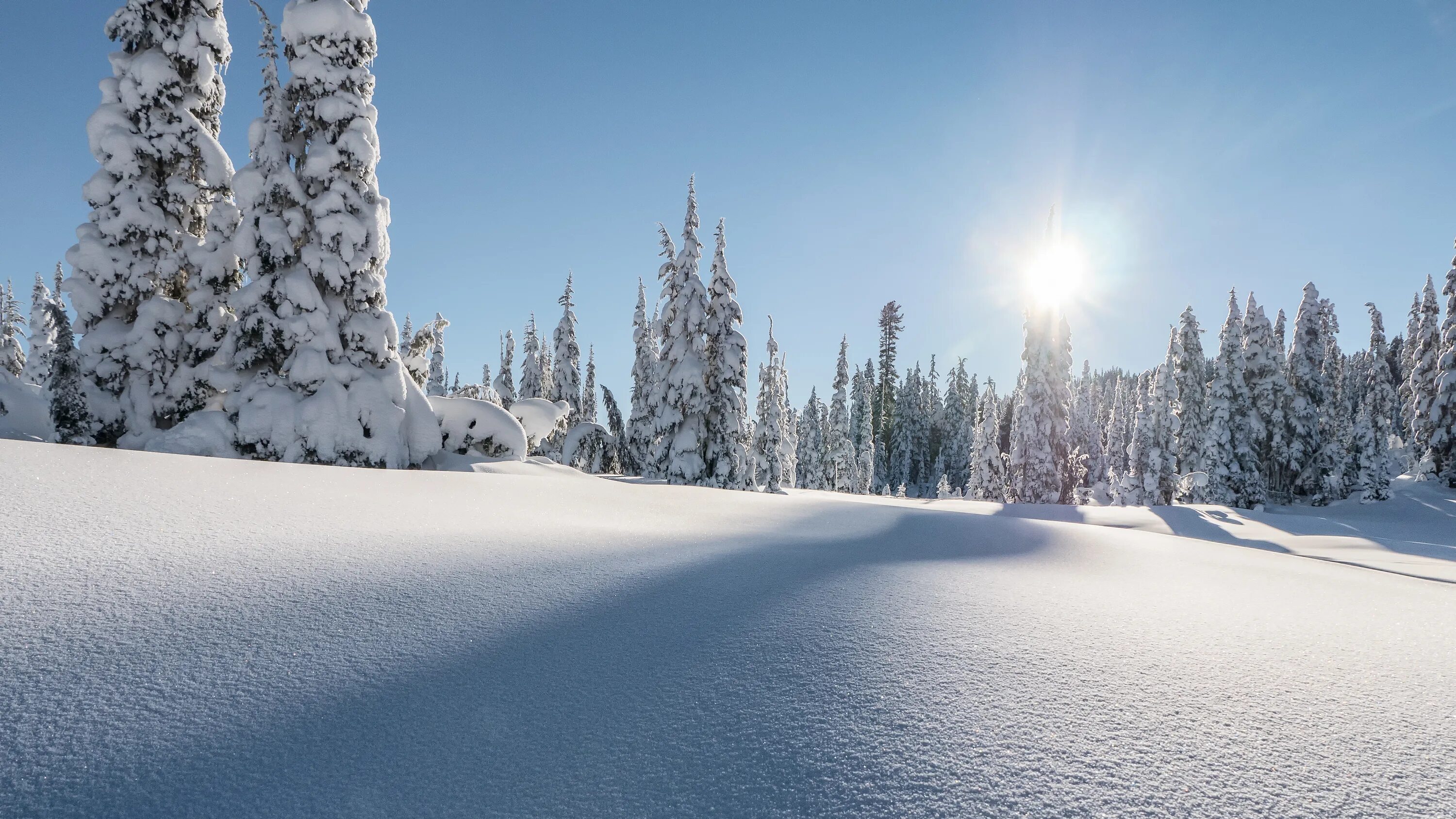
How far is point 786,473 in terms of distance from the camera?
46.2 m

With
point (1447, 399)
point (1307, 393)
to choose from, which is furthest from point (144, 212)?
point (1307, 393)

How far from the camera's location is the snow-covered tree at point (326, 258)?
10.6 metres

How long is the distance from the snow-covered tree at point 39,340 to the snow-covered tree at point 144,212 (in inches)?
1389

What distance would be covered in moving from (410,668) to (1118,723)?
2.05 metres

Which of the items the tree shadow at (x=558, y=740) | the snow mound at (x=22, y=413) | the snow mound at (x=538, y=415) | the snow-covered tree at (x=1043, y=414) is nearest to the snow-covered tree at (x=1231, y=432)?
the snow-covered tree at (x=1043, y=414)

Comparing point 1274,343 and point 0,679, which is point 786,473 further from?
point 0,679

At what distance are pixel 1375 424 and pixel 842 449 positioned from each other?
3141 cm

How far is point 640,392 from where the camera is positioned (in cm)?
3444

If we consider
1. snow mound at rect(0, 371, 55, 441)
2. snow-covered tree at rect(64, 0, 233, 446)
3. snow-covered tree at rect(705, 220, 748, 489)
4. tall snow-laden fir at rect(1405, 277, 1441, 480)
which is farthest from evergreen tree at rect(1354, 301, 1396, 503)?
snow mound at rect(0, 371, 55, 441)

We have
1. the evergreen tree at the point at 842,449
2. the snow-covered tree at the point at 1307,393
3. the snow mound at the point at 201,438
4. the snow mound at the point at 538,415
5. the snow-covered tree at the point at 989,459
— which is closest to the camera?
the snow mound at the point at 201,438

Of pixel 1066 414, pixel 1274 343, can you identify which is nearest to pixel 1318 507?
pixel 1274 343

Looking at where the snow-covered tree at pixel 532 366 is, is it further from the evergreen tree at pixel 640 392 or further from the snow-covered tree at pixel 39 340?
the snow-covered tree at pixel 39 340

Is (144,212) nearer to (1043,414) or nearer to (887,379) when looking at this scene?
(1043,414)

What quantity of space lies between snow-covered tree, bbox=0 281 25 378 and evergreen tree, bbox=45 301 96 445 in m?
27.5
